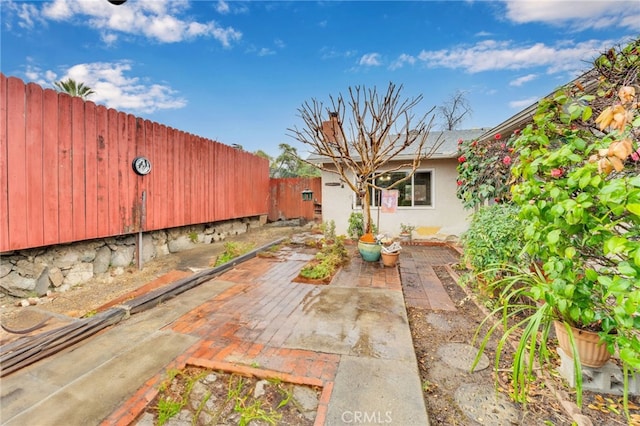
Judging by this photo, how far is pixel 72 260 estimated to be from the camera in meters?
4.30

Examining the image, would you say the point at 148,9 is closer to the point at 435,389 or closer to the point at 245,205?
the point at 245,205

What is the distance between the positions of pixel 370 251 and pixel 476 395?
3246 millimetres

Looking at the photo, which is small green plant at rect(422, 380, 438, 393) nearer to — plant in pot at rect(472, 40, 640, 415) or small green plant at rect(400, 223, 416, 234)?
plant in pot at rect(472, 40, 640, 415)

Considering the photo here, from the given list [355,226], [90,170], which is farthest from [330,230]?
[90,170]

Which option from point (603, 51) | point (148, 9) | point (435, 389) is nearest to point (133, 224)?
point (148, 9)

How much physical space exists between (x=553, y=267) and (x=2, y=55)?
6.51m

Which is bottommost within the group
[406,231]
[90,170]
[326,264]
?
[326,264]

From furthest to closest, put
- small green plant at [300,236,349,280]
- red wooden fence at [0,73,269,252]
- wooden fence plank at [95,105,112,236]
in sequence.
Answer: wooden fence plank at [95,105,112,236], small green plant at [300,236,349,280], red wooden fence at [0,73,269,252]

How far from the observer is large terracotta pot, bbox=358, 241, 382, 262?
4.97m

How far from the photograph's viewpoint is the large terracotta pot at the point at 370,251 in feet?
16.3

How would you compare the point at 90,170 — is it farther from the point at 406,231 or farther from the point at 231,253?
the point at 406,231

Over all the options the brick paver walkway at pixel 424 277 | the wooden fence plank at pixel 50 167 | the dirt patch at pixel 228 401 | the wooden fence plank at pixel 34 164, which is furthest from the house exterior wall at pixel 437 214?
the wooden fence plank at pixel 34 164

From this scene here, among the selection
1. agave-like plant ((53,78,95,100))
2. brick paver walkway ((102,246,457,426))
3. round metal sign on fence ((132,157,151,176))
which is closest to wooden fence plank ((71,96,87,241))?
round metal sign on fence ((132,157,151,176))

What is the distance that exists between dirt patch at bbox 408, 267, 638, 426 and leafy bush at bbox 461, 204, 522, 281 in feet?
3.19
